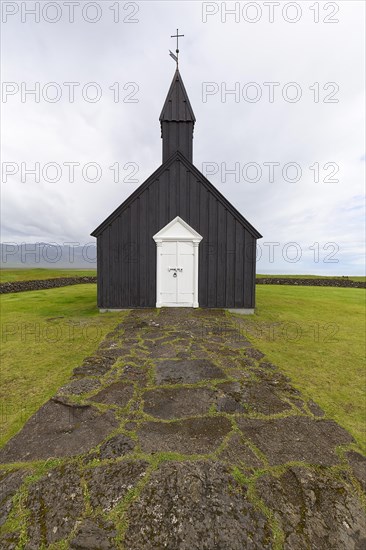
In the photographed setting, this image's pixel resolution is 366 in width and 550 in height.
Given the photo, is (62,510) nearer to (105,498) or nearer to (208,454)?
(105,498)

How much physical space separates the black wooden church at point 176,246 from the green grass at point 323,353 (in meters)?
2.32

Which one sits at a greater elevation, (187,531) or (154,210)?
(154,210)

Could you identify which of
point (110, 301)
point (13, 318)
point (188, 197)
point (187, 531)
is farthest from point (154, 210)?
point (187, 531)

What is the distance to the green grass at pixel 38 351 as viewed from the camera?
3880 millimetres

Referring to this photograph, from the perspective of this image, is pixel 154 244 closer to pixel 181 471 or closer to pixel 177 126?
pixel 177 126

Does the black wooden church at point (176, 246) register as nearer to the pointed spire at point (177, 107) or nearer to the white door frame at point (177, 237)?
the white door frame at point (177, 237)

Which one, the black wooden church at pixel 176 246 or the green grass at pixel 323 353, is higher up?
the black wooden church at pixel 176 246

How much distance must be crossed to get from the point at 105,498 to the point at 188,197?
1089 cm

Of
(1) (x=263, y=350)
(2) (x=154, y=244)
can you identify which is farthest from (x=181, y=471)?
(2) (x=154, y=244)

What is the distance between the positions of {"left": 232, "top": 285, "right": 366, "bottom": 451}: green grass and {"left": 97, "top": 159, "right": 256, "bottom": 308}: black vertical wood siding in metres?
2.32

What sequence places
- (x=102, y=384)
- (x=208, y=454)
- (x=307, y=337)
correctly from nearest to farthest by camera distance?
(x=208, y=454) < (x=102, y=384) < (x=307, y=337)

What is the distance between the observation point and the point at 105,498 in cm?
218

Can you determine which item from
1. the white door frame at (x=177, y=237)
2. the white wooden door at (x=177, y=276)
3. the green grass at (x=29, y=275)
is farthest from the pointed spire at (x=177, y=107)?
the green grass at (x=29, y=275)

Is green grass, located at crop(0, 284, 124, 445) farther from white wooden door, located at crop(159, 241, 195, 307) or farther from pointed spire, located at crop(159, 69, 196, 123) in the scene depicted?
pointed spire, located at crop(159, 69, 196, 123)
